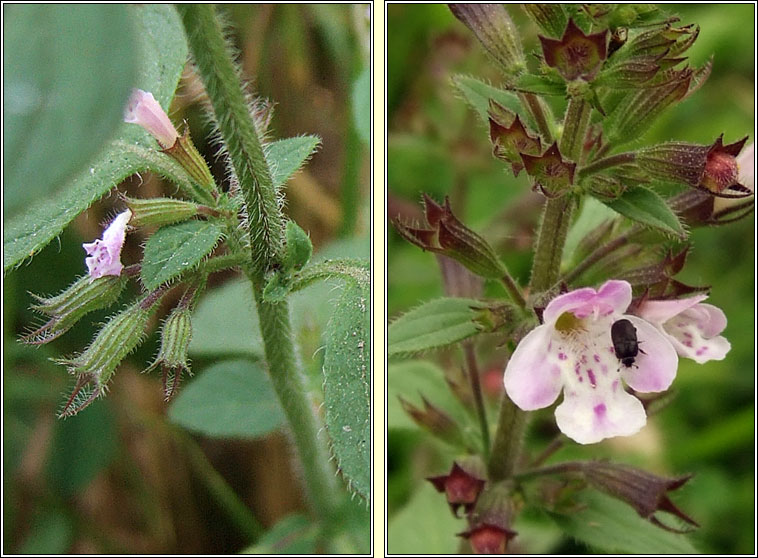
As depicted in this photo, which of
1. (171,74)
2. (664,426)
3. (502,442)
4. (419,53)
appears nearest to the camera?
(171,74)

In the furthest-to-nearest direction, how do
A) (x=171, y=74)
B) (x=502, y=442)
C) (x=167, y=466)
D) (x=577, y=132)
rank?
(x=167, y=466), (x=502, y=442), (x=577, y=132), (x=171, y=74)

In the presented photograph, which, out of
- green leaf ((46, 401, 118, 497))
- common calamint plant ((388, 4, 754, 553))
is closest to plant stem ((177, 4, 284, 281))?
common calamint plant ((388, 4, 754, 553))

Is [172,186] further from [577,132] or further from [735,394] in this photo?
[735,394]

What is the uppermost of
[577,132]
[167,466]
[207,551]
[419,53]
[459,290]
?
[419,53]

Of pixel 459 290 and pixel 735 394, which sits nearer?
pixel 459 290

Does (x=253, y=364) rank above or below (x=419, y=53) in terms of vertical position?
below

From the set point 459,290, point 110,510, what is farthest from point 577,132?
point 110,510

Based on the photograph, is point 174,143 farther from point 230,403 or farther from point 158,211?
point 230,403

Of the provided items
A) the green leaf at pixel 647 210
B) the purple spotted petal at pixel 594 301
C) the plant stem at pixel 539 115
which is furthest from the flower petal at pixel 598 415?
the plant stem at pixel 539 115
